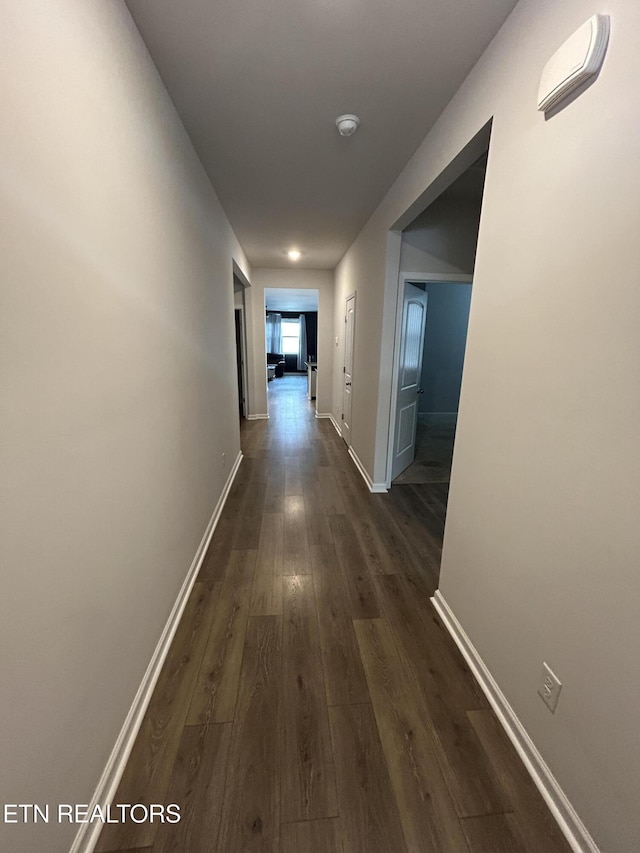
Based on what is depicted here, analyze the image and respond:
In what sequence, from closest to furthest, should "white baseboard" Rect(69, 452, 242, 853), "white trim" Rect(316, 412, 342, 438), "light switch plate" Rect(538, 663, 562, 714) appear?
"white baseboard" Rect(69, 452, 242, 853) → "light switch plate" Rect(538, 663, 562, 714) → "white trim" Rect(316, 412, 342, 438)

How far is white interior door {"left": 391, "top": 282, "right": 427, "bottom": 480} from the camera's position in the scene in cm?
307

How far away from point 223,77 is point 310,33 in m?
0.47

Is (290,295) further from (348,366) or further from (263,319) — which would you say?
(348,366)

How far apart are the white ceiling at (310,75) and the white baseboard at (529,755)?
8.46 ft

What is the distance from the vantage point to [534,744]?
1.14 metres

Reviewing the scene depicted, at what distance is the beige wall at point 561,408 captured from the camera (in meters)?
0.82

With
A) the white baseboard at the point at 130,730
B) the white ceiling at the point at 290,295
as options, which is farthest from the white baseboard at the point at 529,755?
the white ceiling at the point at 290,295

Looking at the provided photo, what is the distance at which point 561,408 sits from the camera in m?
1.01

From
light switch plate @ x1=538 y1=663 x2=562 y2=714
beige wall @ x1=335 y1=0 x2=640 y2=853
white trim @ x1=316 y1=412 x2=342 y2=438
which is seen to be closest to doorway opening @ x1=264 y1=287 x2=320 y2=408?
white trim @ x1=316 y1=412 x2=342 y2=438

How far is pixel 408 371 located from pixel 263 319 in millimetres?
3204

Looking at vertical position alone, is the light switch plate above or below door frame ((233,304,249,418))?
below

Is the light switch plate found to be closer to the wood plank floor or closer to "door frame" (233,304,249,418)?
the wood plank floor

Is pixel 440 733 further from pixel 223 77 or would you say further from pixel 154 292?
pixel 223 77

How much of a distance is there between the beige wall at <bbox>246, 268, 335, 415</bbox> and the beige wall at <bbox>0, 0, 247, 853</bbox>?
403cm
